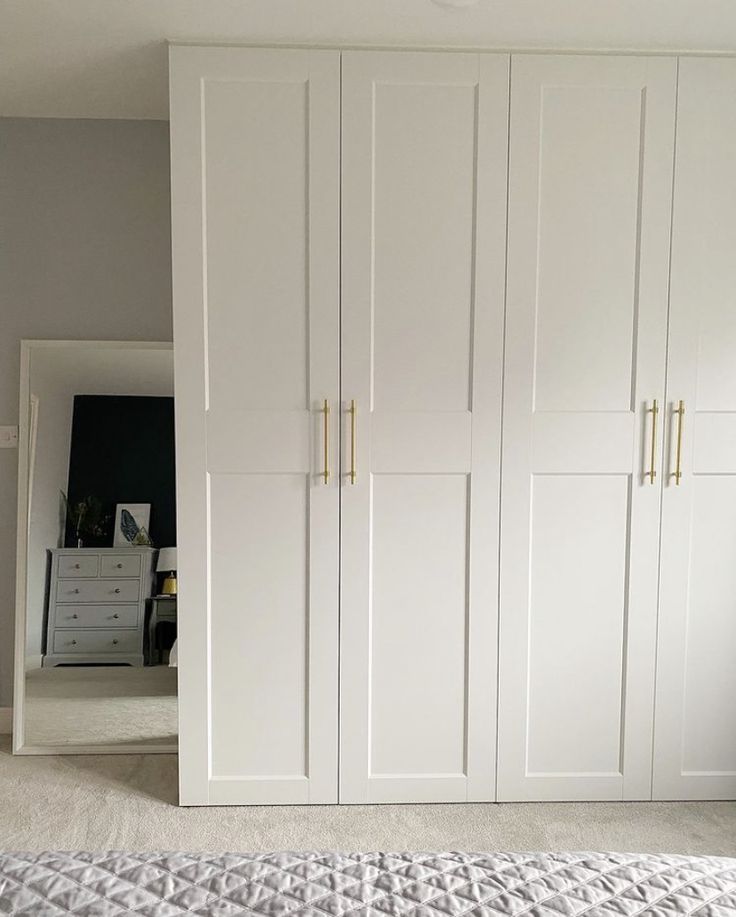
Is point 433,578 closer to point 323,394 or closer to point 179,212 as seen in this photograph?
point 323,394

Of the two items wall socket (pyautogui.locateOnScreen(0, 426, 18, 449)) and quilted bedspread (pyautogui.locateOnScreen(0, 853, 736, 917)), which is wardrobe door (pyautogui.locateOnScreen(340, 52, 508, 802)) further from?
wall socket (pyautogui.locateOnScreen(0, 426, 18, 449))

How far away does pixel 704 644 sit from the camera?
98.7 inches

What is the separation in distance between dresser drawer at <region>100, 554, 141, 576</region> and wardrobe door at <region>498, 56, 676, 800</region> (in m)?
1.41

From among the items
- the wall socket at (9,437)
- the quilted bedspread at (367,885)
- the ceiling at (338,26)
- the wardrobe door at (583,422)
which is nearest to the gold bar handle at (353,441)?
the wardrobe door at (583,422)

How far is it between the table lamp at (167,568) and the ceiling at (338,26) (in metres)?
1.71

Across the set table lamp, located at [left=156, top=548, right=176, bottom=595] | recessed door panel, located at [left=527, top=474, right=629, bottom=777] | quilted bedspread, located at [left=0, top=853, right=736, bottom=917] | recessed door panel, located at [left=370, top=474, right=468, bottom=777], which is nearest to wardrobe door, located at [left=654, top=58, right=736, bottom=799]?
recessed door panel, located at [left=527, top=474, right=629, bottom=777]

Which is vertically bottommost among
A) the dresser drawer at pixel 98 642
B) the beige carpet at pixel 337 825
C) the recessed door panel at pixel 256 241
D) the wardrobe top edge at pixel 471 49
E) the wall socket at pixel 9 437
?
the beige carpet at pixel 337 825

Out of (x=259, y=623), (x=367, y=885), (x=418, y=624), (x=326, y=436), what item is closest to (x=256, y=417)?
(x=326, y=436)

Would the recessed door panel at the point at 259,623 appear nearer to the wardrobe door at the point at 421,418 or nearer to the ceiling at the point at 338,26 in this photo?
the wardrobe door at the point at 421,418

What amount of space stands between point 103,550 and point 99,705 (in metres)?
0.59

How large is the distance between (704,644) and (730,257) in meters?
1.26

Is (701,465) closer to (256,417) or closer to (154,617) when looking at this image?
(256,417)

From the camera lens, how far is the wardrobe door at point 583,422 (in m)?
2.38

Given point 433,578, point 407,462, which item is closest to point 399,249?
point 407,462
